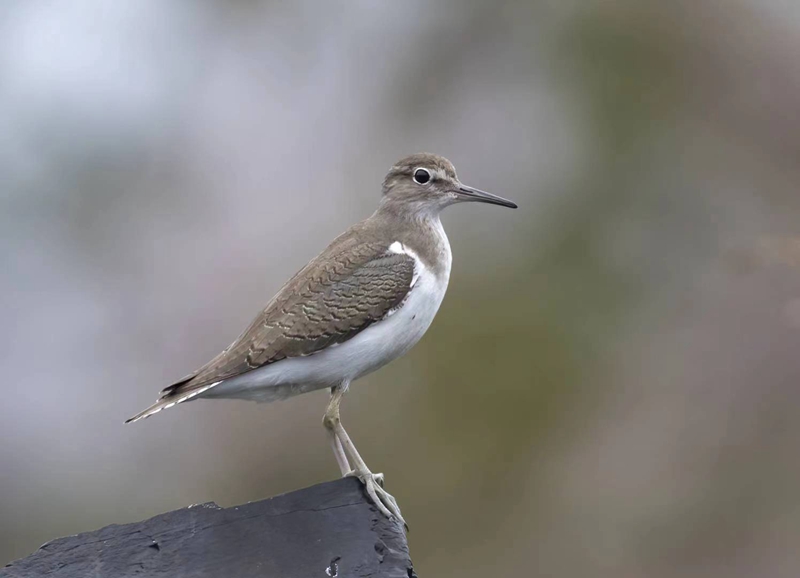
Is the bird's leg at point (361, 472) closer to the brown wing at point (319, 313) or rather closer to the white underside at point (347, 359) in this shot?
the white underside at point (347, 359)

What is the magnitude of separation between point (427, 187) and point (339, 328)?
3.70 ft

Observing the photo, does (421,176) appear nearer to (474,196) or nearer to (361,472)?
(474,196)

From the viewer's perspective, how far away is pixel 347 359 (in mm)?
5734

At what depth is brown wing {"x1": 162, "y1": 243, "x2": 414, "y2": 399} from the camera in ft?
18.6

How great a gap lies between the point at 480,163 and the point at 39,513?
18.6 ft

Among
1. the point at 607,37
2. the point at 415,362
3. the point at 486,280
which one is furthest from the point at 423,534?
the point at 607,37

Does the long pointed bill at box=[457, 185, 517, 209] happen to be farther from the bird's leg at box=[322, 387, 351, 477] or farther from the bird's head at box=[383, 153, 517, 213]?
the bird's leg at box=[322, 387, 351, 477]

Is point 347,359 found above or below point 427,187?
below

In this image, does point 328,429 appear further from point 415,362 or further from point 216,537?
point 415,362

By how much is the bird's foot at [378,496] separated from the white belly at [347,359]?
55 centimetres

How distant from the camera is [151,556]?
547 centimetres

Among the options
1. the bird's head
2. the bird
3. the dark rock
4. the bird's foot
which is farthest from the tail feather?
the bird's head

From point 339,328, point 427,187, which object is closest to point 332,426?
point 339,328

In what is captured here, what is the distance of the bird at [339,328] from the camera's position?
5.67m
